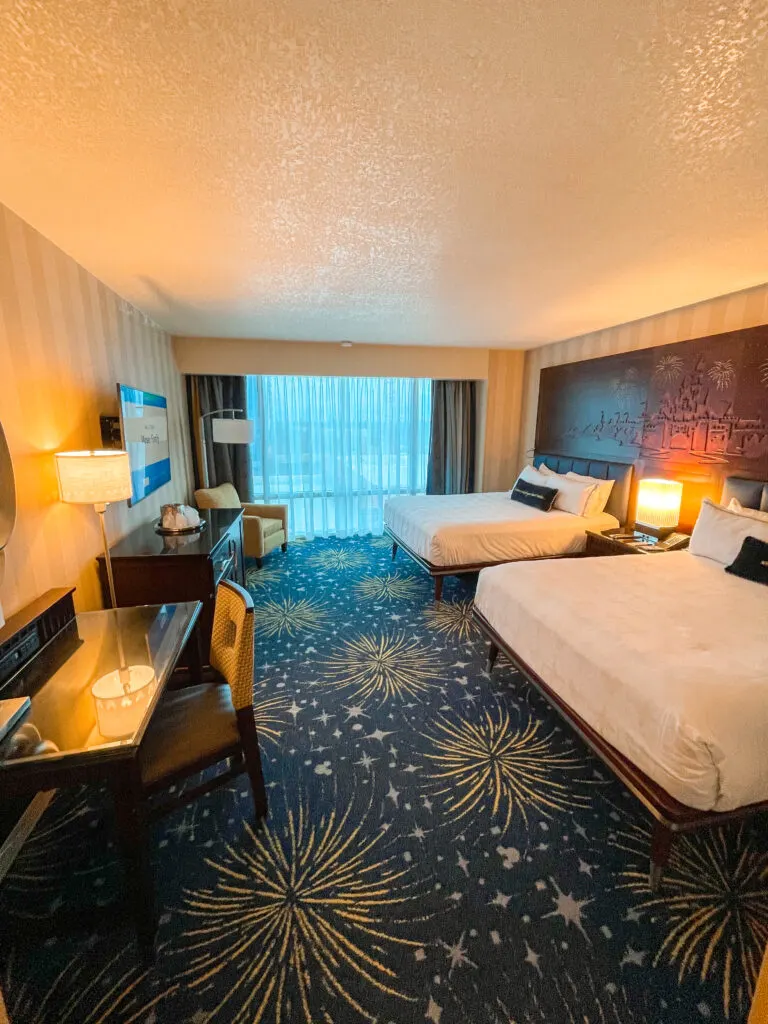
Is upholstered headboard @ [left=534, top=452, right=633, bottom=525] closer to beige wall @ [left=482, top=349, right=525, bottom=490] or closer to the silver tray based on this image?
beige wall @ [left=482, top=349, right=525, bottom=490]

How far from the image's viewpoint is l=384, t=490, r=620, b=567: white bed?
3.74 meters

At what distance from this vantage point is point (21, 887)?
1508 millimetres

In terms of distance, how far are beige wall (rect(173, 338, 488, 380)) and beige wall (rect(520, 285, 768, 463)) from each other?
691 millimetres

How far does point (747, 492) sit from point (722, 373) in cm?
90

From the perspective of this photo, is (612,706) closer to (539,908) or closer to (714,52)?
(539,908)

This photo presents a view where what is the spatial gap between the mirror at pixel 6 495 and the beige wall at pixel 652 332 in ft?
14.4

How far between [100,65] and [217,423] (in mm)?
3402

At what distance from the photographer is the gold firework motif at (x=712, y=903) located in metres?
1.27

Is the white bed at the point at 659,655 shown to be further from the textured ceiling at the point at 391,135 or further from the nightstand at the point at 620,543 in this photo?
the textured ceiling at the point at 391,135

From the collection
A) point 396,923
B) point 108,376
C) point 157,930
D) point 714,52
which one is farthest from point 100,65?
point 396,923

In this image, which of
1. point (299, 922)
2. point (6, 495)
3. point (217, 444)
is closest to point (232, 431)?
point (217, 444)

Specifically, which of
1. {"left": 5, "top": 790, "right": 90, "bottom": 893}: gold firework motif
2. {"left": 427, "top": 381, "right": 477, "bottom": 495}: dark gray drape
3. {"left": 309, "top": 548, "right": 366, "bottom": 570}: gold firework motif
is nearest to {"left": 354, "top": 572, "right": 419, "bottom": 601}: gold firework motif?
{"left": 309, "top": 548, "right": 366, "bottom": 570}: gold firework motif

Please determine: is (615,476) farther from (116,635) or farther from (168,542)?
(116,635)

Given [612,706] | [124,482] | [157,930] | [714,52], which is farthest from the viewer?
[124,482]
